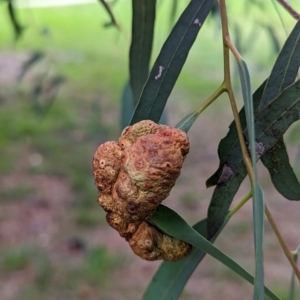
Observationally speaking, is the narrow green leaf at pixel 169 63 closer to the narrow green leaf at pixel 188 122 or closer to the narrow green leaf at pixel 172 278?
the narrow green leaf at pixel 188 122

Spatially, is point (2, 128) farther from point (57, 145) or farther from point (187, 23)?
point (187, 23)

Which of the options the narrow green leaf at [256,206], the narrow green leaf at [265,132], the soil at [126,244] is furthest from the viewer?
the soil at [126,244]

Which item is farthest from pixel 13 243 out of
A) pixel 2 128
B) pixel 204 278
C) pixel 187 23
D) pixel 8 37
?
pixel 8 37

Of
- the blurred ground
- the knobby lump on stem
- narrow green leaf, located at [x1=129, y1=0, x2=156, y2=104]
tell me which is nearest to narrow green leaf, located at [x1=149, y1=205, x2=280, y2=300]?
the knobby lump on stem

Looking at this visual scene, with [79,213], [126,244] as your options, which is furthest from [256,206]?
[79,213]

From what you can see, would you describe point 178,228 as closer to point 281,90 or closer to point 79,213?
point 281,90

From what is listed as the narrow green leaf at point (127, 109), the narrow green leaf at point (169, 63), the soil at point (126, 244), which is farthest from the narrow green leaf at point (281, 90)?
the soil at point (126, 244)
